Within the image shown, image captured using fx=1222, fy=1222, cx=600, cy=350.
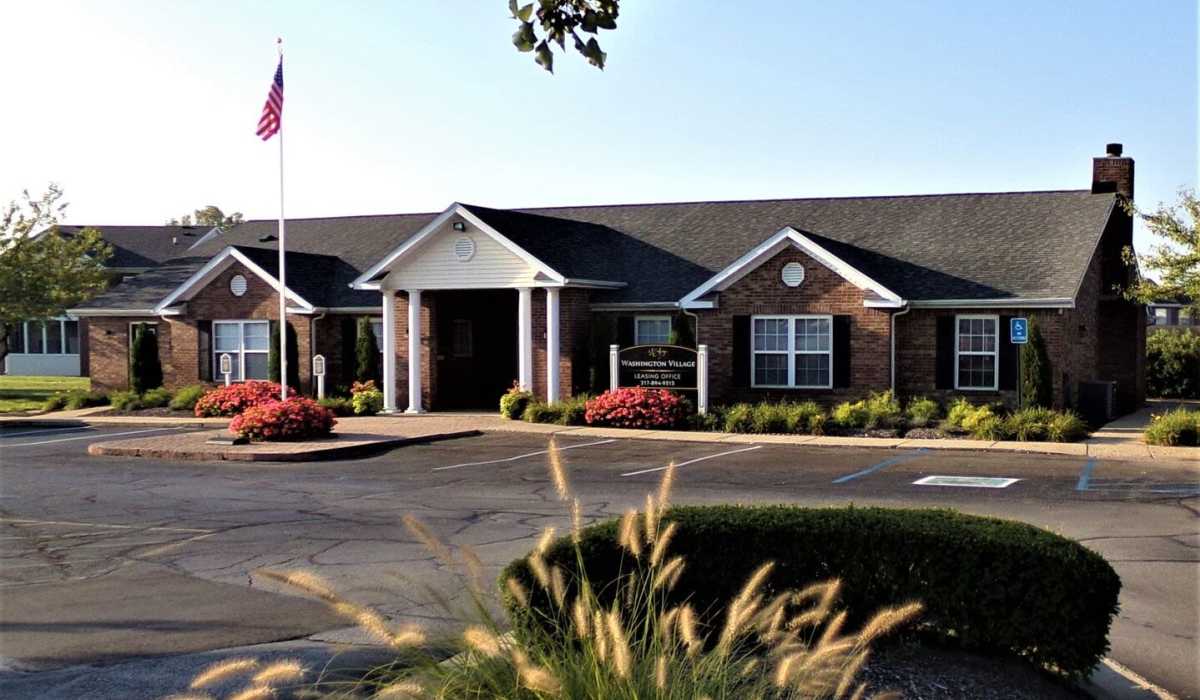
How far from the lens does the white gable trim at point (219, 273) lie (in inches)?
1288

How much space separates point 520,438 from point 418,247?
7.62m

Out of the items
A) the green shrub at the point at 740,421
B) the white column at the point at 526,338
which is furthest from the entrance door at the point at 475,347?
the green shrub at the point at 740,421

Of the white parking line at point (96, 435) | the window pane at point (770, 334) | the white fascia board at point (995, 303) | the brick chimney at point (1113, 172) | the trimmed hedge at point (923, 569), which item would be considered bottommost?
the white parking line at point (96, 435)

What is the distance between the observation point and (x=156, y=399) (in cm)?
3331

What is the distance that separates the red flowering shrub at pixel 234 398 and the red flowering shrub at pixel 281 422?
662 cm

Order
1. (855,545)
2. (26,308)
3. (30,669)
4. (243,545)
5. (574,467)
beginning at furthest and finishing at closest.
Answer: (26,308) < (574,467) < (243,545) < (30,669) < (855,545)

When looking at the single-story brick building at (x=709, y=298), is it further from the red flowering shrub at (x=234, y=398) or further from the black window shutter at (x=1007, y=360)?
the red flowering shrub at (x=234, y=398)

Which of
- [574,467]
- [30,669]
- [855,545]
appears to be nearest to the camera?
[855,545]

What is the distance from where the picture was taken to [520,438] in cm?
2494

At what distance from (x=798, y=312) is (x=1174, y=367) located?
59.3 feet

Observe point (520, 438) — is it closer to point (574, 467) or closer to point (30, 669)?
point (574, 467)

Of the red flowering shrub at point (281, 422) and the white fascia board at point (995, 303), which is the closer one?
the red flowering shrub at point (281, 422)

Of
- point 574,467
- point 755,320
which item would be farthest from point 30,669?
point 755,320

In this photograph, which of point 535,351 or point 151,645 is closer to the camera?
point 151,645
